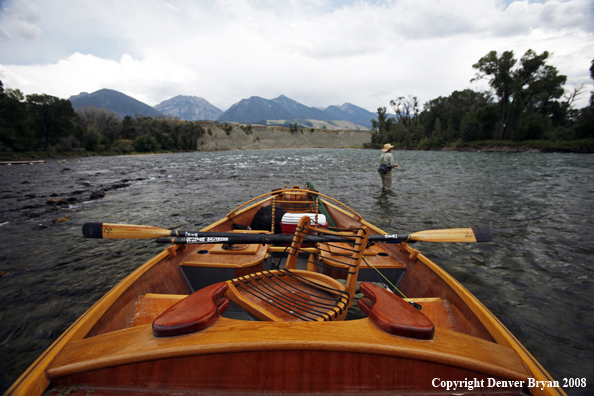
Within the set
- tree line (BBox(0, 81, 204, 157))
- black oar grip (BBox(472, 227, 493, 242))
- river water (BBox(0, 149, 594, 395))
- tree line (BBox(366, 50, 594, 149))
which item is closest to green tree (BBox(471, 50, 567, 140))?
tree line (BBox(366, 50, 594, 149))

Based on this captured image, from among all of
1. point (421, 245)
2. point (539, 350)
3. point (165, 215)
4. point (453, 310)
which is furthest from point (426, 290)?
point (165, 215)

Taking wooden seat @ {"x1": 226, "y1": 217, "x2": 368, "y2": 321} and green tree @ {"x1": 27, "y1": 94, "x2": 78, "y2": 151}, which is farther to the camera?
green tree @ {"x1": 27, "y1": 94, "x2": 78, "y2": 151}

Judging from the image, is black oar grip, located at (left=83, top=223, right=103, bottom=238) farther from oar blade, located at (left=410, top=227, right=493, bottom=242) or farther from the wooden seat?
oar blade, located at (left=410, top=227, right=493, bottom=242)

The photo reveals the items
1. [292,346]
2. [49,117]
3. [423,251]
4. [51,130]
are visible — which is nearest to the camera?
[292,346]

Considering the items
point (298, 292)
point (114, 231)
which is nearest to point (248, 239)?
point (298, 292)

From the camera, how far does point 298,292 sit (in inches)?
107

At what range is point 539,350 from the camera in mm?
3783

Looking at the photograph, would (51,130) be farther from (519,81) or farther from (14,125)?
(519,81)

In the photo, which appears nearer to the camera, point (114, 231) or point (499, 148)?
point (114, 231)

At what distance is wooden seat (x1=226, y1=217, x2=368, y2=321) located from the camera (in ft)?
7.58

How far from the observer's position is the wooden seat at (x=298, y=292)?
91.0 inches

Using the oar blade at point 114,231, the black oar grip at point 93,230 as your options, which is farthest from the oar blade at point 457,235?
the black oar grip at point 93,230

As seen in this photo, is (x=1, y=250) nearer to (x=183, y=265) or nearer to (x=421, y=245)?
(x=183, y=265)

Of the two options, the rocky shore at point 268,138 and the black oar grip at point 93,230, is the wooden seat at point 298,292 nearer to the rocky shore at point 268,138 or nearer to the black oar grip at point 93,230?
the black oar grip at point 93,230
